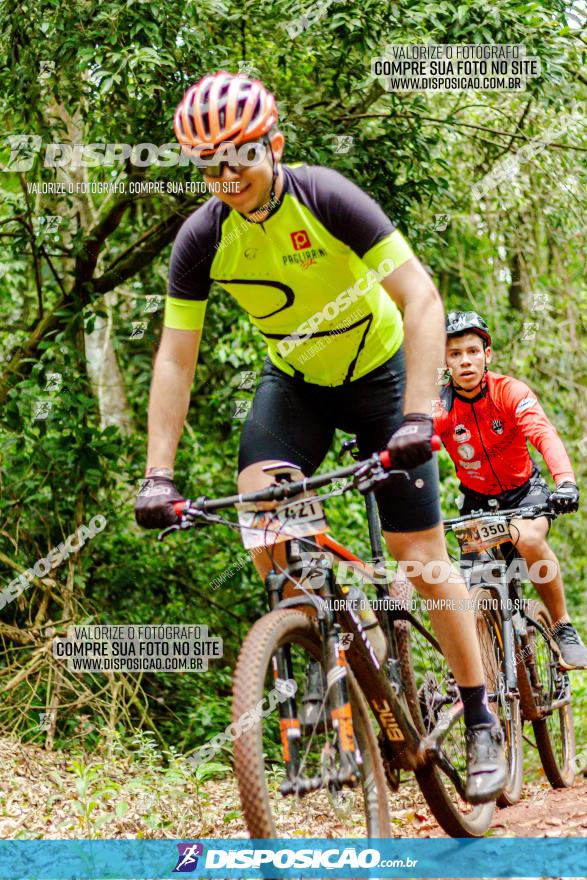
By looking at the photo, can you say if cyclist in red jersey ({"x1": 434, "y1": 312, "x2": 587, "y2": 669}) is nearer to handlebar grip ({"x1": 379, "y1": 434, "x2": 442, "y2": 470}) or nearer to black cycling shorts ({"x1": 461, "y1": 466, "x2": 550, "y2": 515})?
black cycling shorts ({"x1": 461, "y1": 466, "x2": 550, "y2": 515})

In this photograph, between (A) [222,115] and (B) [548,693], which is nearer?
(A) [222,115]

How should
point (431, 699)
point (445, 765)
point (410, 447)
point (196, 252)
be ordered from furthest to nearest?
point (431, 699) < point (445, 765) < point (196, 252) < point (410, 447)

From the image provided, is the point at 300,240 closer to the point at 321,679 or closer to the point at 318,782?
the point at 321,679

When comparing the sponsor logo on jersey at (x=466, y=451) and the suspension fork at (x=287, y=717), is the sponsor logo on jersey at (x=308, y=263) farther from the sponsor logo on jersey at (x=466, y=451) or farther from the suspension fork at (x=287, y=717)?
the sponsor logo on jersey at (x=466, y=451)

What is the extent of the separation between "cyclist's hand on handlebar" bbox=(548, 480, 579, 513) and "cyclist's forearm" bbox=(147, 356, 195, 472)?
2140mm

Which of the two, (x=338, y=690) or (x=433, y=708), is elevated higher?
(x=338, y=690)

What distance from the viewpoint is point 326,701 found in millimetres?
2818

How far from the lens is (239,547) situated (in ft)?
26.3

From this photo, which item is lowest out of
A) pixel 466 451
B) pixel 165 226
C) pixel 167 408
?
pixel 167 408

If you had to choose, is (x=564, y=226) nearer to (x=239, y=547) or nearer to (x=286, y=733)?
(x=239, y=547)

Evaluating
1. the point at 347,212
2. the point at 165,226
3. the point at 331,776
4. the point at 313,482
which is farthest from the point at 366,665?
the point at 165,226

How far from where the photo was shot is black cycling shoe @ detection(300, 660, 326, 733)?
2795mm

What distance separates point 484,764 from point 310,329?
5.59 ft

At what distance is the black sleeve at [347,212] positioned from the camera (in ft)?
9.46
